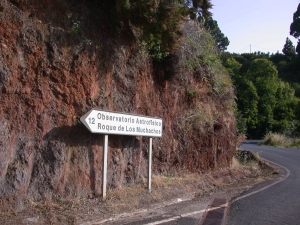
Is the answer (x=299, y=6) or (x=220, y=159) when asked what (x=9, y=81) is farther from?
(x=299, y=6)

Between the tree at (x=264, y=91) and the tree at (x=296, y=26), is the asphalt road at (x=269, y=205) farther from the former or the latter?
the tree at (x=296, y=26)

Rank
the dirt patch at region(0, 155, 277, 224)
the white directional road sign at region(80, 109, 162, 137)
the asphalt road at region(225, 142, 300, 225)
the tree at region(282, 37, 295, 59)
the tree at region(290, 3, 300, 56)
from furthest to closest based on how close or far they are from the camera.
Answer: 1. the tree at region(282, 37, 295, 59)
2. the tree at region(290, 3, 300, 56)
3. the white directional road sign at region(80, 109, 162, 137)
4. the asphalt road at region(225, 142, 300, 225)
5. the dirt patch at region(0, 155, 277, 224)

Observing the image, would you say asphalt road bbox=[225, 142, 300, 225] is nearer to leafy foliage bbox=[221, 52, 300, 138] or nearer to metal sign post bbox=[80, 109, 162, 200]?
metal sign post bbox=[80, 109, 162, 200]

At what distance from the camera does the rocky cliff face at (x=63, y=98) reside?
7312mm

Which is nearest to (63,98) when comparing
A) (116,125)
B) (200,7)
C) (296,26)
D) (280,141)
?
(116,125)

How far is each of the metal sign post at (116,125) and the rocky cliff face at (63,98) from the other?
401mm

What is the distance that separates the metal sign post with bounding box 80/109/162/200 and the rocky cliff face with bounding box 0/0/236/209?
1.31ft

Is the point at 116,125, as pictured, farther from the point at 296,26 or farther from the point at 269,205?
the point at 296,26

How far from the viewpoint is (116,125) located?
28.4 ft

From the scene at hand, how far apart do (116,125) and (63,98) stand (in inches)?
51.9

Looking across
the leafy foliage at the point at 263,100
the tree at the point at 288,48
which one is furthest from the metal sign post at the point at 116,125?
the tree at the point at 288,48

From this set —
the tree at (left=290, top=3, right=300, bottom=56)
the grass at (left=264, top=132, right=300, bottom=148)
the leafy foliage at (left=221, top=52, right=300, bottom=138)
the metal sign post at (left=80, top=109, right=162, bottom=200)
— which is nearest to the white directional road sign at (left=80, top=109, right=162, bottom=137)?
the metal sign post at (left=80, top=109, right=162, bottom=200)

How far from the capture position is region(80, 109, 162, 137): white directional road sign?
8016mm

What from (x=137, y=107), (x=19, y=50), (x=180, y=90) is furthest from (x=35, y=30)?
(x=180, y=90)
